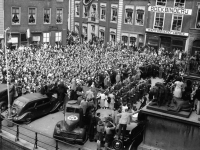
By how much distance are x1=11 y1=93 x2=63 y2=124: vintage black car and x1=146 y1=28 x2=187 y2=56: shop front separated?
2186cm

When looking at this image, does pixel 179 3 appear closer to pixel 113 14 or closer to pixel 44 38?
pixel 113 14

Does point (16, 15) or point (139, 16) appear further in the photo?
point (139, 16)

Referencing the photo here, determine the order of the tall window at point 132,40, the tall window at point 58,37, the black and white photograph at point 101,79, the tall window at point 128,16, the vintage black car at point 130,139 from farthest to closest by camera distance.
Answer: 1. the tall window at point 58,37
2. the tall window at point 132,40
3. the tall window at point 128,16
4. the vintage black car at point 130,139
5. the black and white photograph at point 101,79

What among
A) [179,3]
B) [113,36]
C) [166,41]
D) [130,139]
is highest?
[179,3]

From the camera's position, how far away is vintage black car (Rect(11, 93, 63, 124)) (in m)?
15.1

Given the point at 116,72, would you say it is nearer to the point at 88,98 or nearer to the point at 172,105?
the point at 88,98

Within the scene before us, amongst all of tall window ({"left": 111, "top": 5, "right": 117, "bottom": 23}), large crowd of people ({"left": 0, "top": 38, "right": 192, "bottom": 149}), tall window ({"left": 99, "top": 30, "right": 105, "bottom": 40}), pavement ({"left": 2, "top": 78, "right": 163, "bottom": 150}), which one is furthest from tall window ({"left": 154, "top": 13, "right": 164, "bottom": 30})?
pavement ({"left": 2, "top": 78, "right": 163, "bottom": 150})

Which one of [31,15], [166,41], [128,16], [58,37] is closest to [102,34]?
[128,16]

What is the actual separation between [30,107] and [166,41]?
25.9 m

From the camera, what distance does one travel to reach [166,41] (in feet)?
120

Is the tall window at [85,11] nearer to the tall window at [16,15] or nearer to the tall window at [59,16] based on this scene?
the tall window at [59,16]

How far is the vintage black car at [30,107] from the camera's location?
15.1 meters

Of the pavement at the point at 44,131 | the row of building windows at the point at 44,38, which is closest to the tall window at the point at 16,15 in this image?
the row of building windows at the point at 44,38

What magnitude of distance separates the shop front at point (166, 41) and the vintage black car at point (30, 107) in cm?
2186
